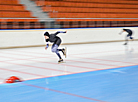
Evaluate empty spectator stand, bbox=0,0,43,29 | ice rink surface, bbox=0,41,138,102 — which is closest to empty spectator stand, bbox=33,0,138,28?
empty spectator stand, bbox=0,0,43,29

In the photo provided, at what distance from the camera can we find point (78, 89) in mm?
5789

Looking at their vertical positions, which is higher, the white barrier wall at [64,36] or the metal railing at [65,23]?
the metal railing at [65,23]

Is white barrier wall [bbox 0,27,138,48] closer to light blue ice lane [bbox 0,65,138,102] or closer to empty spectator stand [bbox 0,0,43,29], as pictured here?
empty spectator stand [bbox 0,0,43,29]

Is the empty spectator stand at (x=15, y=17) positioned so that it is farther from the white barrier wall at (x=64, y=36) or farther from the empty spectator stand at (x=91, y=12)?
the empty spectator stand at (x=91, y=12)

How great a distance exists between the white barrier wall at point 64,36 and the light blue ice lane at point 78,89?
1034 cm

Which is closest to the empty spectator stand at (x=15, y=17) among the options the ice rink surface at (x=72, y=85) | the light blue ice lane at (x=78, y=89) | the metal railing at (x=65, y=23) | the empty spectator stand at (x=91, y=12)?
the metal railing at (x=65, y=23)

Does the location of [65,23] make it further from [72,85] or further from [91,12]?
[72,85]

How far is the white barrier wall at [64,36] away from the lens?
17.3m

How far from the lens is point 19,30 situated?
1786cm

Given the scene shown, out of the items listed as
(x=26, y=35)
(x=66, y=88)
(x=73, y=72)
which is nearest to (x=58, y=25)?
(x=26, y=35)

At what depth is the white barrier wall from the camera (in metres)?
17.3

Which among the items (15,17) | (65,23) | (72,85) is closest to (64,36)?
(65,23)

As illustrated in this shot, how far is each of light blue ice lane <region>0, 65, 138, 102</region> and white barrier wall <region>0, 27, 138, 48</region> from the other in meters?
10.3

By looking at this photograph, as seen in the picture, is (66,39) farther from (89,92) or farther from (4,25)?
(89,92)
